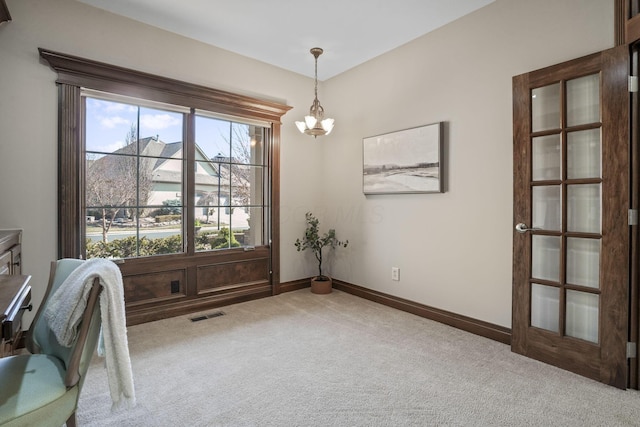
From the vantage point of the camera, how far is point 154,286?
133 inches

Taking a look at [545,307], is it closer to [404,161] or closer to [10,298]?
[404,161]

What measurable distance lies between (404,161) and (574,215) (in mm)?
1584

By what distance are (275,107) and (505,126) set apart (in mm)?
2470

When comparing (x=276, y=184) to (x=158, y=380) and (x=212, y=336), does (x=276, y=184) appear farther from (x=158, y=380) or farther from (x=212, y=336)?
(x=158, y=380)

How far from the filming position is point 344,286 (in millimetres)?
4336

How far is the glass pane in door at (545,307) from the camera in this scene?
A: 2.47 metres

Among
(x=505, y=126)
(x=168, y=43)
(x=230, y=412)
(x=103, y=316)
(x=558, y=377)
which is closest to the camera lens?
(x=103, y=316)

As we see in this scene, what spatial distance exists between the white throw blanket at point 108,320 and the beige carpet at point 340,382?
0.66m

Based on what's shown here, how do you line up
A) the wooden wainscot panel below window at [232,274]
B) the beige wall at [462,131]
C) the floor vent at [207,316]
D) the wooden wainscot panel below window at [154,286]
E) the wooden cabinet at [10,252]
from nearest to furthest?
1. the wooden cabinet at [10,252]
2. the beige wall at [462,131]
3. the wooden wainscot panel below window at [154,286]
4. the floor vent at [207,316]
5. the wooden wainscot panel below window at [232,274]

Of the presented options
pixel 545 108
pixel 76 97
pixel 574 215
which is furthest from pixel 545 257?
pixel 76 97

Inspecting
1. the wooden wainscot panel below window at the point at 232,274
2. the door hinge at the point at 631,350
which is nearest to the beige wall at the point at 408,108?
the door hinge at the point at 631,350

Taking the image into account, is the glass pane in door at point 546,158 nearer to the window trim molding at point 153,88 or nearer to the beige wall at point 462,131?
the beige wall at point 462,131

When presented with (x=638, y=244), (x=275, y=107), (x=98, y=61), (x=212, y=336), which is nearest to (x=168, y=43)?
(x=98, y=61)

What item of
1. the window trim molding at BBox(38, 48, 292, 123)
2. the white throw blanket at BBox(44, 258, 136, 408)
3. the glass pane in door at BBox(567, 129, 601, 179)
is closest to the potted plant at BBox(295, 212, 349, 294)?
the window trim molding at BBox(38, 48, 292, 123)
